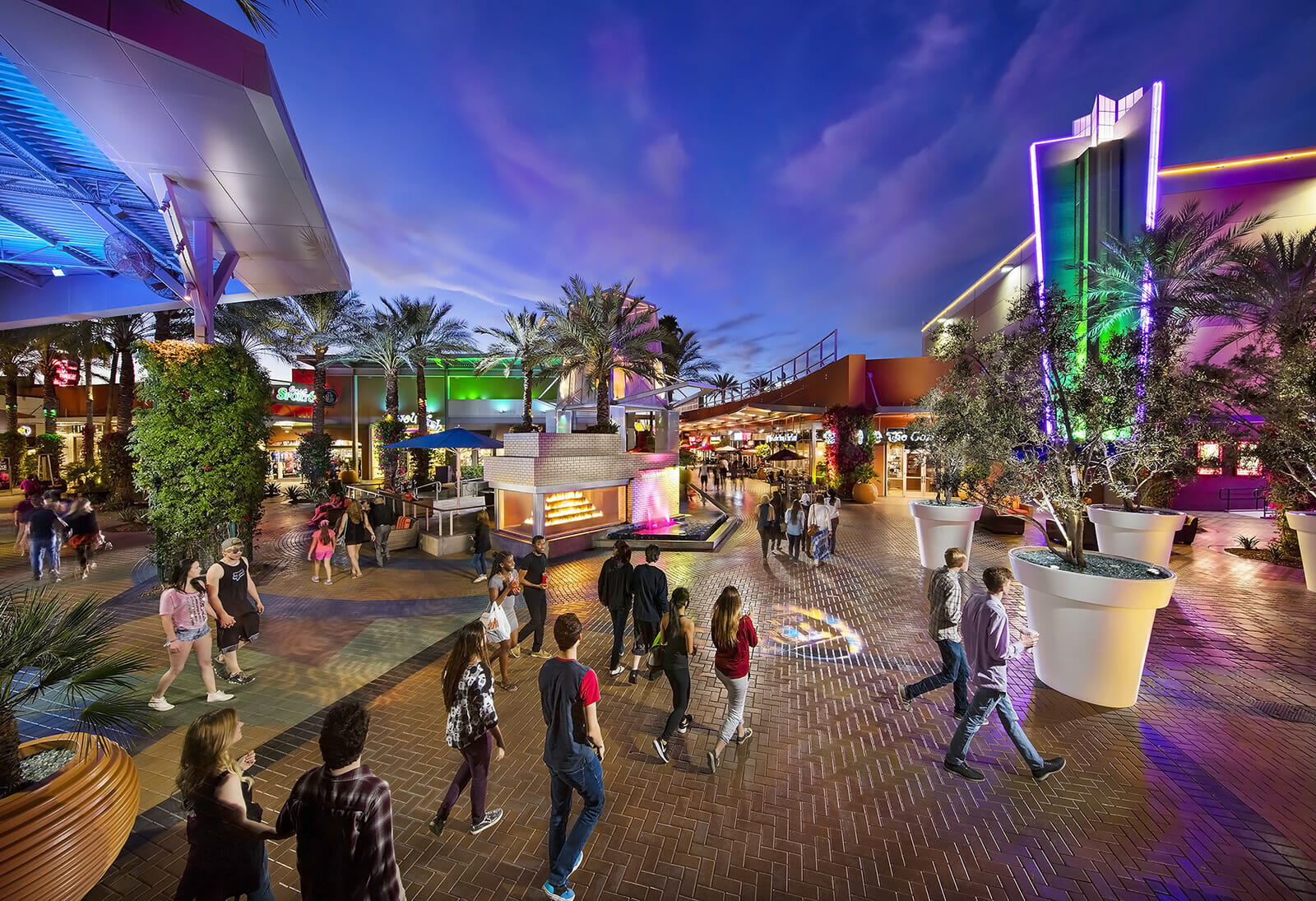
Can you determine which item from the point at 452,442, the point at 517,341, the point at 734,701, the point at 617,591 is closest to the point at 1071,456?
the point at 734,701

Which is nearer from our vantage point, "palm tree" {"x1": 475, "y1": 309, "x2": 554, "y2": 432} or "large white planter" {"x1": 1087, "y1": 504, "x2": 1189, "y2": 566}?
"large white planter" {"x1": 1087, "y1": 504, "x2": 1189, "y2": 566}

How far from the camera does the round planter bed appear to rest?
248cm

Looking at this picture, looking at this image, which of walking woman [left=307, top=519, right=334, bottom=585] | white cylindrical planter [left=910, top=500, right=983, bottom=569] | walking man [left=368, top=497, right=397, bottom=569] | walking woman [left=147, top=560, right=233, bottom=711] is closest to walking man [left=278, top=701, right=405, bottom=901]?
walking woman [left=147, top=560, right=233, bottom=711]

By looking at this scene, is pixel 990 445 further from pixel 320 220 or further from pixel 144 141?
pixel 144 141

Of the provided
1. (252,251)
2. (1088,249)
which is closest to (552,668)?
(252,251)

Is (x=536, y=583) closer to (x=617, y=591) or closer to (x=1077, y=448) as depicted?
(x=617, y=591)

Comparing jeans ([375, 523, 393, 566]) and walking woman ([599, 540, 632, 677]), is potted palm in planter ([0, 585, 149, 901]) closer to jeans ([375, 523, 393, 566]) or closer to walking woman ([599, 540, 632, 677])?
walking woman ([599, 540, 632, 677])

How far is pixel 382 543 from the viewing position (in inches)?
448

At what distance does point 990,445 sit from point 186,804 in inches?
332

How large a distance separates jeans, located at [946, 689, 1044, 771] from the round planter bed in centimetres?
595

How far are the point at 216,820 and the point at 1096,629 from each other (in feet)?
24.2

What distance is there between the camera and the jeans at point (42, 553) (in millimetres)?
9469

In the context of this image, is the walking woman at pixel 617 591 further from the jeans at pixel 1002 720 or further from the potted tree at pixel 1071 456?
the potted tree at pixel 1071 456

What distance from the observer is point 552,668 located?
318 cm
